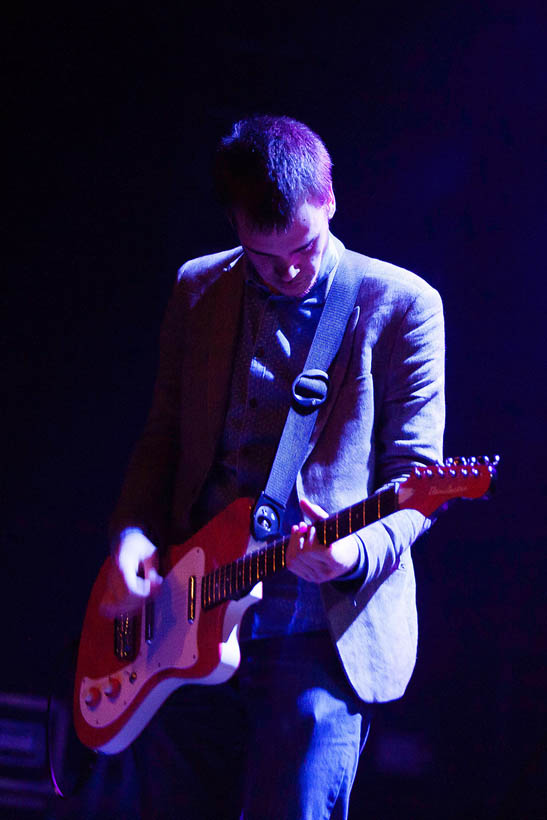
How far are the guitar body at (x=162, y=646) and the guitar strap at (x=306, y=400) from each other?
6 centimetres

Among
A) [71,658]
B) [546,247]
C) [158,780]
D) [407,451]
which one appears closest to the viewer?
[407,451]

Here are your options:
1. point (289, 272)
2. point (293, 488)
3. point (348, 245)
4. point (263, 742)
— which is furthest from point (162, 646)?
point (348, 245)

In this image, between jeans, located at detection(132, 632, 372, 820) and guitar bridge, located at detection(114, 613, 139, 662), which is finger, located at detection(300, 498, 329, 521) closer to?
jeans, located at detection(132, 632, 372, 820)

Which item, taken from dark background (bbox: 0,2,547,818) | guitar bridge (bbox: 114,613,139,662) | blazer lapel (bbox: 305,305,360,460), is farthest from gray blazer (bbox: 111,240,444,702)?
dark background (bbox: 0,2,547,818)

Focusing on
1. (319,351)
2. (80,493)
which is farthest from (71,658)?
(319,351)

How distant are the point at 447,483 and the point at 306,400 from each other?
53cm

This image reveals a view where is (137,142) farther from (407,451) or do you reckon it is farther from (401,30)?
(407,451)

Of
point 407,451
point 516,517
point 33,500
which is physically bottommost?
point 33,500

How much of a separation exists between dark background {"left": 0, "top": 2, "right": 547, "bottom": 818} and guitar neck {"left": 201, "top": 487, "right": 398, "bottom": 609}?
3.71 ft

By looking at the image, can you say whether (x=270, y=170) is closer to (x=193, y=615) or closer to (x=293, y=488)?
(x=293, y=488)

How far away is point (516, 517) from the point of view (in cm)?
280

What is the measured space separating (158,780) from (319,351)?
1.20 metres

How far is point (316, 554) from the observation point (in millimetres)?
1697

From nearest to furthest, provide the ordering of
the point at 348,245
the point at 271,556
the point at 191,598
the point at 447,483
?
the point at 447,483, the point at 271,556, the point at 191,598, the point at 348,245
